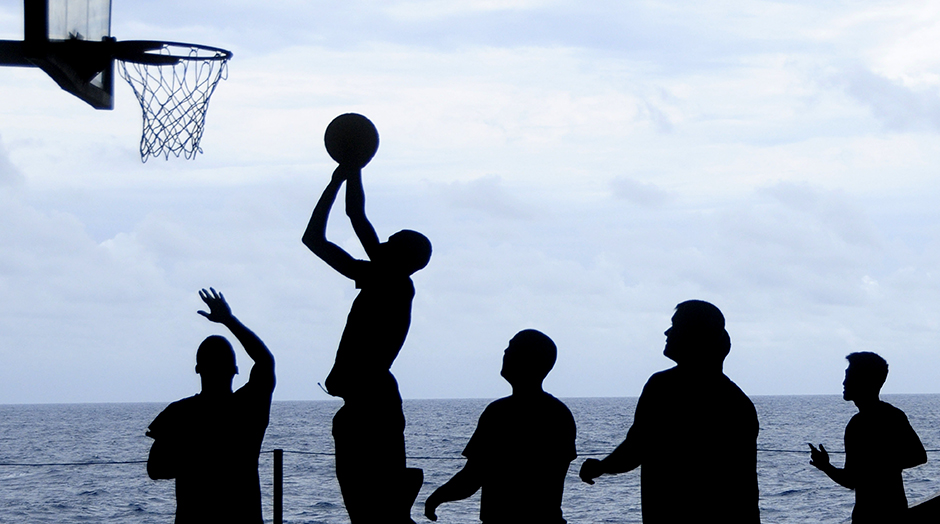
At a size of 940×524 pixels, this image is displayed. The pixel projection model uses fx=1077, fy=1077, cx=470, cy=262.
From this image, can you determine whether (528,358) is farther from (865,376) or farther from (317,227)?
(865,376)

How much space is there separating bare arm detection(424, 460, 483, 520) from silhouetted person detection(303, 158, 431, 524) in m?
0.20

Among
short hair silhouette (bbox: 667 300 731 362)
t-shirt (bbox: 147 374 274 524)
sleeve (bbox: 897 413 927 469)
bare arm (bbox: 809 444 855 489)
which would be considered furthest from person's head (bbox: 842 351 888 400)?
t-shirt (bbox: 147 374 274 524)

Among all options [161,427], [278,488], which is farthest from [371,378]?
[278,488]

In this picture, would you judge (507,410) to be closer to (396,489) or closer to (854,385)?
(396,489)

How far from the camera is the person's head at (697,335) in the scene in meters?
3.72

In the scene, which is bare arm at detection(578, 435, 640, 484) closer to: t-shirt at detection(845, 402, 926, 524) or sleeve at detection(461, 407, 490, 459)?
sleeve at detection(461, 407, 490, 459)

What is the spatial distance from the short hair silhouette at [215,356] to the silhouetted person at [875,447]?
2.72 meters

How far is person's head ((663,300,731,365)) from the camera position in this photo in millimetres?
3725

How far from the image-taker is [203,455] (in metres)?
3.96

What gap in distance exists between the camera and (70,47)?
6227 mm

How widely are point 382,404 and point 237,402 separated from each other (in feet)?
1.74

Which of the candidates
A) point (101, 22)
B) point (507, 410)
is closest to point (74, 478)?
point (101, 22)

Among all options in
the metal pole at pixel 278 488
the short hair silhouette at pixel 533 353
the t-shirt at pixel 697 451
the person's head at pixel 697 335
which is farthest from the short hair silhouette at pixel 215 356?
the metal pole at pixel 278 488

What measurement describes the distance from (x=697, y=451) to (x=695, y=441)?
4cm
